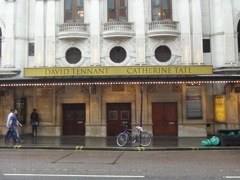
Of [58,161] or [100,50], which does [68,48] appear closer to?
[100,50]

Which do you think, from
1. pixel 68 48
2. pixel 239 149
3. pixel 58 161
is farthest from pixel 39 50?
pixel 239 149

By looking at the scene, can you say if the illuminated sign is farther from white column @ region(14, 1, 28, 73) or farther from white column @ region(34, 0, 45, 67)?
white column @ region(14, 1, 28, 73)

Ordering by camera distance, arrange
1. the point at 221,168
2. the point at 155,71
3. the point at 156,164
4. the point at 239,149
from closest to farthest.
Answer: the point at 221,168
the point at 156,164
the point at 239,149
the point at 155,71

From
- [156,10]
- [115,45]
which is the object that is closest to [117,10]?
[115,45]

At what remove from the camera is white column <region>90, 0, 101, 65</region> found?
24547 millimetres

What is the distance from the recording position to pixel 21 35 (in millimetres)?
25531

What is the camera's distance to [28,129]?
25.2m

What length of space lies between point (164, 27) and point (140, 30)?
1.72 meters

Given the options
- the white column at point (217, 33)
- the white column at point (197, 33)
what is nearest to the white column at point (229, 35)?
the white column at point (217, 33)

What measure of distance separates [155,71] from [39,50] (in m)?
8.81

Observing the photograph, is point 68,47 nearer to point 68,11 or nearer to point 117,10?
point 68,11

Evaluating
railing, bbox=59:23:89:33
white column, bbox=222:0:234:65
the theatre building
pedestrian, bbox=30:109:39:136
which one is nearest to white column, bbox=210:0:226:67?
the theatre building

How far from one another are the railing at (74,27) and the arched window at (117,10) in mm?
1908

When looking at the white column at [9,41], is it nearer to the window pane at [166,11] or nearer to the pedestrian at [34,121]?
the pedestrian at [34,121]
